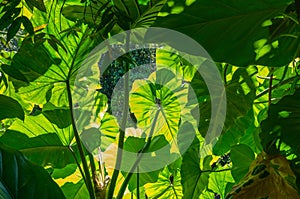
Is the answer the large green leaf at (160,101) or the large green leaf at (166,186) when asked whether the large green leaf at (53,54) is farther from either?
the large green leaf at (166,186)

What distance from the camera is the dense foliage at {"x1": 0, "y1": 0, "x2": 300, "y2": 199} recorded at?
0.62 m

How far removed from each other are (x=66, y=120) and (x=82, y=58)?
0.20 meters

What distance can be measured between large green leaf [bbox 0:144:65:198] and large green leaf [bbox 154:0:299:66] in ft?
1.13

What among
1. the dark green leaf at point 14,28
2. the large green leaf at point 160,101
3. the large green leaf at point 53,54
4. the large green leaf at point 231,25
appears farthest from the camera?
the large green leaf at point 160,101

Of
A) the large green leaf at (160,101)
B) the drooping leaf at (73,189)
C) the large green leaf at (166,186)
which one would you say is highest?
the large green leaf at (160,101)

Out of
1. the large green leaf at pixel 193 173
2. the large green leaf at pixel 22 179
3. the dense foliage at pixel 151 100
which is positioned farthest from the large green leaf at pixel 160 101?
the large green leaf at pixel 22 179

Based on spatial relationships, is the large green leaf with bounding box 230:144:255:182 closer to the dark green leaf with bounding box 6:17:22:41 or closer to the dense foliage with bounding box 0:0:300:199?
the dense foliage with bounding box 0:0:300:199

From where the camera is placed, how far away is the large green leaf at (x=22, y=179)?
2.30 feet

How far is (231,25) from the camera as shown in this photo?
631 mm

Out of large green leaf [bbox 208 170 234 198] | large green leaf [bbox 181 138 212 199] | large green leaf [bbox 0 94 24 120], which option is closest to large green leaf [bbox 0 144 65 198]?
large green leaf [bbox 0 94 24 120]

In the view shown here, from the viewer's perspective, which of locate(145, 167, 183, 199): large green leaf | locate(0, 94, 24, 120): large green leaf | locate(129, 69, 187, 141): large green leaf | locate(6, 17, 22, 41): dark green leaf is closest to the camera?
locate(6, 17, 22, 41): dark green leaf

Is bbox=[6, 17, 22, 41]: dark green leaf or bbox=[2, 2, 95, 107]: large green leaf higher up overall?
bbox=[6, 17, 22, 41]: dark green leaf

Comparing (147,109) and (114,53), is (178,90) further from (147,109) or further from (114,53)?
(114,53)

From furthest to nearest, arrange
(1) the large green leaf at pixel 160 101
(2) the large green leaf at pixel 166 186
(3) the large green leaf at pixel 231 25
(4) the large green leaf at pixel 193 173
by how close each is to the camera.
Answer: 1. (2) the large green leaf at pixel 166 186
2. (1) the large green leaf at pixel 160 101
3. (4) the large green leaf at pixel 193 173
4. (3) the large green leaf at pixel 231 25
